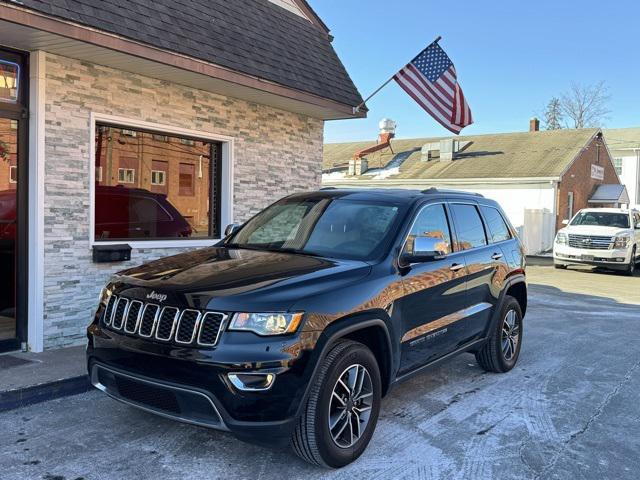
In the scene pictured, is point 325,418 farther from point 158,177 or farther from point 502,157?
point 502,157

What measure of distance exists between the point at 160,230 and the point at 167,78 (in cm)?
196

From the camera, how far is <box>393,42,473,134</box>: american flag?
29.8 ft

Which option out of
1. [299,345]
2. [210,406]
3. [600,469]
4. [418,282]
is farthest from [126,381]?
[600,469]

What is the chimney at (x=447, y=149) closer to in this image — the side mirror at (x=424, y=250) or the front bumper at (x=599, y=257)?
the front bumper at (x=599, y=257)

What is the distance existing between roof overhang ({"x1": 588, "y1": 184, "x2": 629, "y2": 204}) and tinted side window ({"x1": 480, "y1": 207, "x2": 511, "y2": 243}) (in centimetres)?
2275

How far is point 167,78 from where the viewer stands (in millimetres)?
7125

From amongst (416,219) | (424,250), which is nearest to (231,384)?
(424,250)

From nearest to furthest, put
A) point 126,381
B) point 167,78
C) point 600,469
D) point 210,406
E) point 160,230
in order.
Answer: point 210,406
point 126,381
point 600,469
point 167,78
point 160,230

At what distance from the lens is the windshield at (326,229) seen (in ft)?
14.5

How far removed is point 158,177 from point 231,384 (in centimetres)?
497

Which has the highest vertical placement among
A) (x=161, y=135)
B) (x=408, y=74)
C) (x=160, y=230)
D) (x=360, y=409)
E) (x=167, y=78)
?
(x=408, y=74)

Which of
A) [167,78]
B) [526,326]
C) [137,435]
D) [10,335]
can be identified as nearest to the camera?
[137,435]

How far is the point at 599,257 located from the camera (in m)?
16.4

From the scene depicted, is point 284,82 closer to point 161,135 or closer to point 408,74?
point 161,135
